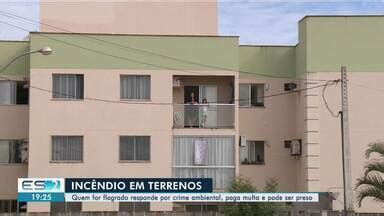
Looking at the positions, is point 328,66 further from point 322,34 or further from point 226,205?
point 226,205

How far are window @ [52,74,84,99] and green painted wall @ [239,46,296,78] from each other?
7.55m

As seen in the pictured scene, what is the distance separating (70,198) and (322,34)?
13.0 meters

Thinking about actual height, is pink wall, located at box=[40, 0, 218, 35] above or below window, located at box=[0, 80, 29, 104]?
above

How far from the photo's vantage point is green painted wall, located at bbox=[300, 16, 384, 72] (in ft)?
108

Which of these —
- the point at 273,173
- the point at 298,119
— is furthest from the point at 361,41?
the point at 273,173

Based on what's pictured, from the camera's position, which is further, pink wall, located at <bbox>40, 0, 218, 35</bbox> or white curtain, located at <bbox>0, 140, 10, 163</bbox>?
pink wall, located at <bbox>40, 0, 218, 35</bbox>

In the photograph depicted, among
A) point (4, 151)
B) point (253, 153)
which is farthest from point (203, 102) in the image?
point (4, 151)

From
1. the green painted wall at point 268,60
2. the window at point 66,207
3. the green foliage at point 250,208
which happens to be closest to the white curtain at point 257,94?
the green painted wall at point 268,60

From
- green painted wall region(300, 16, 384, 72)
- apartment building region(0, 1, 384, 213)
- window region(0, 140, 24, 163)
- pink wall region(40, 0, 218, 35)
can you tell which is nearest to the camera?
apartment building region(0, 1, 384, 213)

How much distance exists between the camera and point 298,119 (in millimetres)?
34562

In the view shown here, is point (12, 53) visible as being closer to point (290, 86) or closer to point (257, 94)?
point (257, 94)

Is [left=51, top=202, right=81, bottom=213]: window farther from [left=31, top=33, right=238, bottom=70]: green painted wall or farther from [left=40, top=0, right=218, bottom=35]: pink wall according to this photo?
[left=40, top=0, right=218, bottom=35]: pink wall

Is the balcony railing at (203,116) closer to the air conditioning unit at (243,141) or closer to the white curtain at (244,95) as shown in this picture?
the air conditioning unit at (243,141)

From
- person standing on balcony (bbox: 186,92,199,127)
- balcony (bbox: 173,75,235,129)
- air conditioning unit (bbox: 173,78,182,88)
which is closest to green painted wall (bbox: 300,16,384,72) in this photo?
balcony (bbox: 173,75,235,129)
